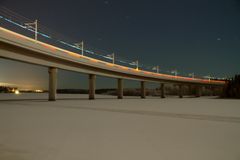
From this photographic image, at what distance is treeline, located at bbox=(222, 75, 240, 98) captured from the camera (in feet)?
221

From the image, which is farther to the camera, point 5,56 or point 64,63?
point 64,63

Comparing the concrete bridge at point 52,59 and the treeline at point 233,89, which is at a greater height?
the concrete bridge at point 52,59

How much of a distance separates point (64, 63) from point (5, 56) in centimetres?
1179

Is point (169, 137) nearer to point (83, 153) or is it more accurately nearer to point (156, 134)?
point (156, 134)

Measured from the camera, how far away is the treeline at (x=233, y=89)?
67.3m

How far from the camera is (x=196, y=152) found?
5.37m

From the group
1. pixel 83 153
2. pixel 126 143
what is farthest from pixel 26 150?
pixel 126 143

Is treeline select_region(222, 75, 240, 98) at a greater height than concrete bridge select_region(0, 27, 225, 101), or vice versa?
concrete bridge select_region(0, 27, 225, 101)

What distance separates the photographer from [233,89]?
6938 cm

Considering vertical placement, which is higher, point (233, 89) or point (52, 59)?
point (52, 59)

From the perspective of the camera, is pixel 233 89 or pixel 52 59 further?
pixel 233 89


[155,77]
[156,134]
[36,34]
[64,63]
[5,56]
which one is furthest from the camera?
[155,77]

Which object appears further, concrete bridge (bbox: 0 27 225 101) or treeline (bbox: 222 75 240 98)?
treeline (bbox: 222 75 240 98)

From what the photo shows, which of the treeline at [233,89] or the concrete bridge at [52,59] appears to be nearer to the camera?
the concrete bridge at [52,59]
